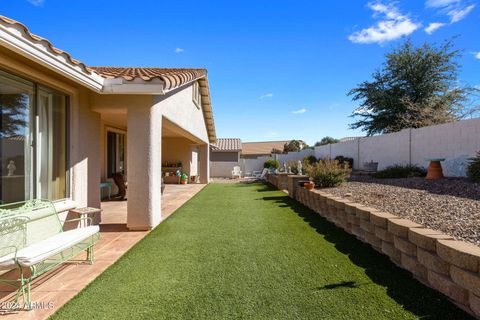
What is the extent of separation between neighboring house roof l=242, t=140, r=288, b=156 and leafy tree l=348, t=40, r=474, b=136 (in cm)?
2589

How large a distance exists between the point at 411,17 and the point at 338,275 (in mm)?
12730

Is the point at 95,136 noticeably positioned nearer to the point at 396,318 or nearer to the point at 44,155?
the point at 44,155

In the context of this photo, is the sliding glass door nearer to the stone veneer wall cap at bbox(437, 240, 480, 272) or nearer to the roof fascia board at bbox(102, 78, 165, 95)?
the roof fascia board at bbox(102, 78, 165, 95)

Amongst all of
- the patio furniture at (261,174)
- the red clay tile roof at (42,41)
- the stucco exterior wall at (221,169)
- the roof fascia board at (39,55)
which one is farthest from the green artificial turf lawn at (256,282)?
the stucco exterior wall at (221,169)

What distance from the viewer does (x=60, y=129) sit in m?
5.49

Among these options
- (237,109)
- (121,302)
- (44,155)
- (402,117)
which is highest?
(237,109)

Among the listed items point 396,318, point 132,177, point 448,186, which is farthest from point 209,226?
point 448,186

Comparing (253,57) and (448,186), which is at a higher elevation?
(253,57)

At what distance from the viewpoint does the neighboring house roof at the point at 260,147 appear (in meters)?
50.9

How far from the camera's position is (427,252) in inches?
136

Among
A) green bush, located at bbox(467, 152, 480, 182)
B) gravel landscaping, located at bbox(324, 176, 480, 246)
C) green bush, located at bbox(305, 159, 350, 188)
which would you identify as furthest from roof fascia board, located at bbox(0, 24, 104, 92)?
green bush, located at bbox(467, 152, 480, 182)

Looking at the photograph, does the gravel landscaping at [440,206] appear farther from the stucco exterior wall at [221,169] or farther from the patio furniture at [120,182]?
the stucco exterior wall at [221,169]

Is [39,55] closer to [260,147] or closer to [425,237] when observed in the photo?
[425,237]

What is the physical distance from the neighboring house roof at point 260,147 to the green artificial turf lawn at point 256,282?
146 feet
